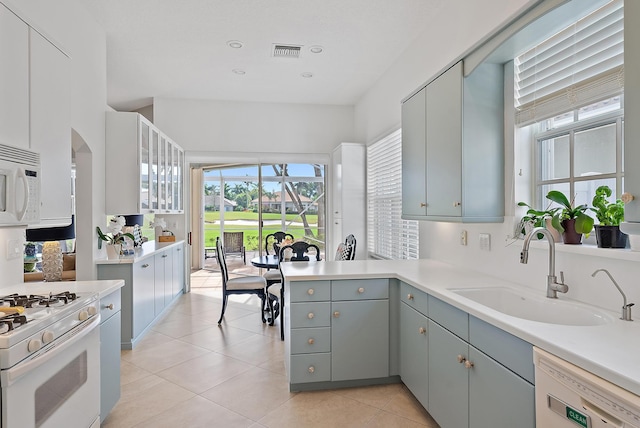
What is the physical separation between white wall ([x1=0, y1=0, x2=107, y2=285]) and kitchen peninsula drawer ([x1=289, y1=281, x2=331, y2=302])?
202 centimetres

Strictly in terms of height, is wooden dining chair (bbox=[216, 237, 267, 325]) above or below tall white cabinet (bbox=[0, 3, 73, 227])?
below

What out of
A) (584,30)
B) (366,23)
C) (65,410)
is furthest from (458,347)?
(366,23)

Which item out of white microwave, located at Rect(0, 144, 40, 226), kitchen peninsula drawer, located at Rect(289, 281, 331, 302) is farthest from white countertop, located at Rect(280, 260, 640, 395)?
white microwave, located at Rect(0, 144, 40, 226)

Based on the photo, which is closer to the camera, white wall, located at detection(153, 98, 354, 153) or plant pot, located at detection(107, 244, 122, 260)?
plant pot, located at detection(107, 244, 122, 260)

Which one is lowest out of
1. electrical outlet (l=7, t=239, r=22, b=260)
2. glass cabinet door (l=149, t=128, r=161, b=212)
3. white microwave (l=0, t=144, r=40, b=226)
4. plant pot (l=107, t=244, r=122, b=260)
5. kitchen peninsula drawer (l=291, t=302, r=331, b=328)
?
kitchen peninsula drawer (l=291, t=302, r=331, b=328)

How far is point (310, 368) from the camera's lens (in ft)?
8.92

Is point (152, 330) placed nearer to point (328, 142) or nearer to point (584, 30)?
point (328, 142)

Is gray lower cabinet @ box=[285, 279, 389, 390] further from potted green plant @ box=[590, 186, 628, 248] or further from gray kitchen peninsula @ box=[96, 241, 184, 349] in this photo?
gray kitchen peninsula @ box=[96, 241, 184, 349]

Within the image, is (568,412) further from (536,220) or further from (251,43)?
(251,43)

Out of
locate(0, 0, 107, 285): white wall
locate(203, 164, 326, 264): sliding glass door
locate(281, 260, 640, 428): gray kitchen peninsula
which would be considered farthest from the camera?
locate(203, 164, 326, 264): sliding glass door

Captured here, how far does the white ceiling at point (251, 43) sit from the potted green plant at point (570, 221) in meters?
2.19

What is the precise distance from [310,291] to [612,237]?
1779 millimetres

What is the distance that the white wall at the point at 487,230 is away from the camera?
67.8 inches

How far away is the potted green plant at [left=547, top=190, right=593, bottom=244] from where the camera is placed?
6.03 ft
